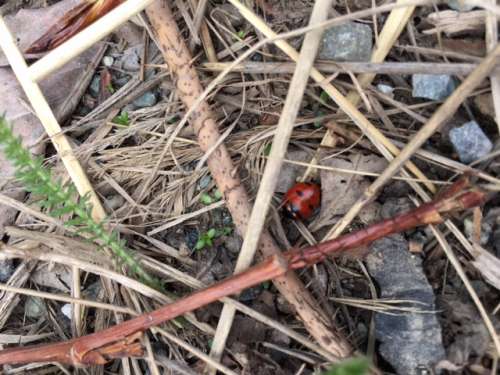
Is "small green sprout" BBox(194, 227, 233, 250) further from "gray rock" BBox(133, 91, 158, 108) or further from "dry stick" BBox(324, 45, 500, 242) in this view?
"gray rock" BBox(133, 91, 158, 108)

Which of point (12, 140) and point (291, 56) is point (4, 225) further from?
point (291, 56)

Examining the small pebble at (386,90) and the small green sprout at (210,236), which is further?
the small green sprout at (210,236)

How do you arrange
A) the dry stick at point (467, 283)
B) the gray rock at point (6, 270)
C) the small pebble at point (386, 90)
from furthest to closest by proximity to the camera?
the gray rock at point (6, 270) → the small pebble at point (386, 90) → the dry stick at point (467, 283)

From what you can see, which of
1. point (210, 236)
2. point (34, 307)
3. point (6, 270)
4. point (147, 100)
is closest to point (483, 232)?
point (210, 236)

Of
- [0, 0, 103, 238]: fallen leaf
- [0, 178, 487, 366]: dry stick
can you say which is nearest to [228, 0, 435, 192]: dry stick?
[0, 178, 487, 366]: dry stick

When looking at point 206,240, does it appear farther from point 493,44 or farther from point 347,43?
point 493,44

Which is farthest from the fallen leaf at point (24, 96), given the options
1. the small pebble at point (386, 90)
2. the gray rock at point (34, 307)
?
the small pebble at point (386, 90)

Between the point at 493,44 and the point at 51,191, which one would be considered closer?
the point at 51,191

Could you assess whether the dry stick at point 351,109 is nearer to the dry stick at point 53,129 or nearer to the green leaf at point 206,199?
the green leaf at point 206,199
